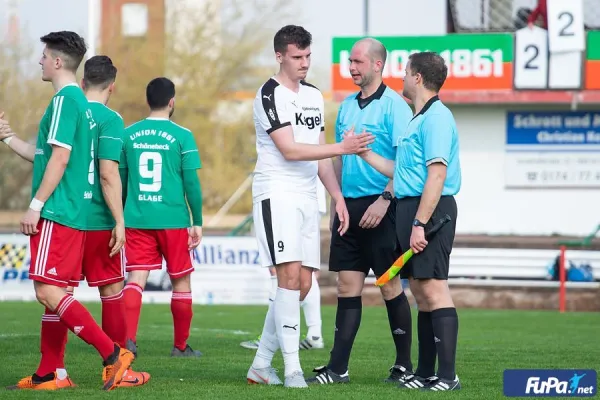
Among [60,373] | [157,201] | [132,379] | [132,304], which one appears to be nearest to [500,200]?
[157,201]

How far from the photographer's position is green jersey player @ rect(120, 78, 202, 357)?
973 cm

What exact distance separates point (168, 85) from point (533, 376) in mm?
4439

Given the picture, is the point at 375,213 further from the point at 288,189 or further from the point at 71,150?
the point at 71,150

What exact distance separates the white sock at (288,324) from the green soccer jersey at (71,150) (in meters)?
1.34

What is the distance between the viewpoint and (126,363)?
7.39 m

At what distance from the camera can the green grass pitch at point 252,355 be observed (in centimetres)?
731

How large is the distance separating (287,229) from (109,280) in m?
1.32

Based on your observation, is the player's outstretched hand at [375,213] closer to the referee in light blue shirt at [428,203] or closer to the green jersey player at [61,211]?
the referee in light blue shirt at [428,203]

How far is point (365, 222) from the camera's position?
7828 mm

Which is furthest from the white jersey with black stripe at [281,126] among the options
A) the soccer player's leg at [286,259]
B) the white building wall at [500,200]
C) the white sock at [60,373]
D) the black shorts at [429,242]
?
the white building wall at [500,200]

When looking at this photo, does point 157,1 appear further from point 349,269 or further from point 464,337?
point 349,269

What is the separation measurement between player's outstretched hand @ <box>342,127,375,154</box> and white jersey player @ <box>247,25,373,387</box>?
0.01 m

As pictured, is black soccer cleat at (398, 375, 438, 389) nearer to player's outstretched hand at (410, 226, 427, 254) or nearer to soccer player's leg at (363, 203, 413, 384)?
soccer player's leg at (363, 203, 413, 384)

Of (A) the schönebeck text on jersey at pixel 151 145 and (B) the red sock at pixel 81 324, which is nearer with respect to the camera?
(B) the red sock at pixel 81 324
